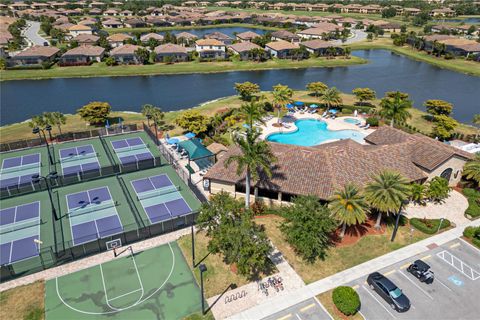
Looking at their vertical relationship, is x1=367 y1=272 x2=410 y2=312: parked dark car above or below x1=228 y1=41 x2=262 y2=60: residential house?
A: below

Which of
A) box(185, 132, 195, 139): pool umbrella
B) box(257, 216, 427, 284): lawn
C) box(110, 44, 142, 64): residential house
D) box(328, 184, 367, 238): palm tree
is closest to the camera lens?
box(257, 216, 427, 284): lawn

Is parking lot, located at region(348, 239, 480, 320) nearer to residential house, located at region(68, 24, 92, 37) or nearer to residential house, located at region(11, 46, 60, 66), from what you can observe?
residential house, located at region(11, 46, 60, 66)

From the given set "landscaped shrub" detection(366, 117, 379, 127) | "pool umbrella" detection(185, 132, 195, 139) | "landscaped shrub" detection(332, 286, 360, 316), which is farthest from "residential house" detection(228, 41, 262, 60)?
"landscaped shrub" detection(332, 286, 360, 316)

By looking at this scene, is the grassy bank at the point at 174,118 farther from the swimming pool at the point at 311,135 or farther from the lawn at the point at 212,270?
the lawn at the point at 212,270

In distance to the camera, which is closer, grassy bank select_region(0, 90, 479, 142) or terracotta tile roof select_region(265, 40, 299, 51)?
grassy bank select_region(0, 90, 479, 142)

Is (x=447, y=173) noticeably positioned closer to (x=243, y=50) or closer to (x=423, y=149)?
(x=423, y=149)

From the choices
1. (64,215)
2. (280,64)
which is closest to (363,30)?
(280,64)

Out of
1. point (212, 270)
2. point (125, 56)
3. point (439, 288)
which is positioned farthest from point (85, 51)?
point (439, 288)

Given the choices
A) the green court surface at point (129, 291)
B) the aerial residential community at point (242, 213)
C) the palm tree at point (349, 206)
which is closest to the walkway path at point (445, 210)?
the aerial residential community at point (242, 213)
